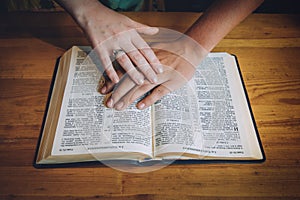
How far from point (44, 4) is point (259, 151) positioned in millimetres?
856

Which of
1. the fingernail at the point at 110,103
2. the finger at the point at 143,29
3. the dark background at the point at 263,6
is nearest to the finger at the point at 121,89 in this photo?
the fingernail at the point at 110,103

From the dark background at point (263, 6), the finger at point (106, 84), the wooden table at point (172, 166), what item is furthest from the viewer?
the dark background at point (263, 6)

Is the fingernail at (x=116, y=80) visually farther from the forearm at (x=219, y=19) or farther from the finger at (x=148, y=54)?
the forearm at (x=219, y=19)

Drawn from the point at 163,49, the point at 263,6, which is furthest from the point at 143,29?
the point at 263,6

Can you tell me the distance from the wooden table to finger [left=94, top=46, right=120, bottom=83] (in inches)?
5.5

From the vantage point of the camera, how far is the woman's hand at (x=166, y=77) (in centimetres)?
65

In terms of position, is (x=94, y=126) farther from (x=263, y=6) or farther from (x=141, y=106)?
(x=263, y=6)

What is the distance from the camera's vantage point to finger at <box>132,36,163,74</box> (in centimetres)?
70

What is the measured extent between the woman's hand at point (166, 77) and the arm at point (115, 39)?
19 millimetres

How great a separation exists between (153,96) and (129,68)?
98 millimetres

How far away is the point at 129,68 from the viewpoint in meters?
0.69

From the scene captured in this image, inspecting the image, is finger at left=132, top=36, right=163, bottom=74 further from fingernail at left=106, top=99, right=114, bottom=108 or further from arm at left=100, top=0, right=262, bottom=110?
fingernail at left=106, top=99, right=114, bottom=108

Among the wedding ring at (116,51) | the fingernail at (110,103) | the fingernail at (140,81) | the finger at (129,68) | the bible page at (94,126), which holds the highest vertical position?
the wedding ring at (116,51)

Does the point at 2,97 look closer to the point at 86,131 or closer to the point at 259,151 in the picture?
the point at 86,131
